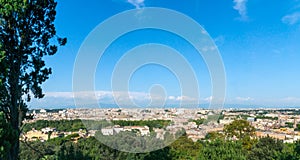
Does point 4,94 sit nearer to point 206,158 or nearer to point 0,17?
point 0,17

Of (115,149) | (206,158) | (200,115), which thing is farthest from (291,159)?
(200,115)

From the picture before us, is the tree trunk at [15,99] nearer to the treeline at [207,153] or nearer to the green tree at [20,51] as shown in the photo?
the green tree at [20,51]

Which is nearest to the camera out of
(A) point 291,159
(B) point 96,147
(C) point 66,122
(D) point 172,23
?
(D) point 172,23

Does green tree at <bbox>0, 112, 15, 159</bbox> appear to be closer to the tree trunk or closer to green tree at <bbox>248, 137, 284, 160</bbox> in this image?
the tree trunk

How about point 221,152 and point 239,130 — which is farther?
point 239,130

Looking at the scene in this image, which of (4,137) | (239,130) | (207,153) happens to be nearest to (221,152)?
(207,153)

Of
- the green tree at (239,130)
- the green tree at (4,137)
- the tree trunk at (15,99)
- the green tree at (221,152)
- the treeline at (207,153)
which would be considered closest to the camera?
the green tree at (4,137)

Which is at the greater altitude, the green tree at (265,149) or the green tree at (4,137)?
the green tree at (4,137)

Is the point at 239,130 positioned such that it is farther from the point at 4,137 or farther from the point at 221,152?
the point at 4,137

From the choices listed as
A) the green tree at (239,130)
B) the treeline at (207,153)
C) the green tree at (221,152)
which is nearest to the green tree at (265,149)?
the treeline at (207,153)

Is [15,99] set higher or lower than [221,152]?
higher

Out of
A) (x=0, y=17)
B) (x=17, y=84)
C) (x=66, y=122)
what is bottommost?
(x=66, y=122)
